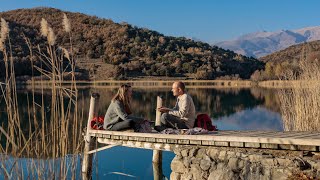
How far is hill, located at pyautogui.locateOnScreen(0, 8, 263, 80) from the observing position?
46.3 m

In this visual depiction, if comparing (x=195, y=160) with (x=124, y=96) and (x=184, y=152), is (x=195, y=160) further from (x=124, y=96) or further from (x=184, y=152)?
(x=124, y=96)

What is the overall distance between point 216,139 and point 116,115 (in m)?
1.90

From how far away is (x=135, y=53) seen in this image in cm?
5375

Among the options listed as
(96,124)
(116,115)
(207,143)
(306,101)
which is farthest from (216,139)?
(306,101)

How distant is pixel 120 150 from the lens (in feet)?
38.5

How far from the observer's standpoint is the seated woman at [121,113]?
7082 millimetres

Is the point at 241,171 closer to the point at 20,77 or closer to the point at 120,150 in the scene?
the point at 120,150

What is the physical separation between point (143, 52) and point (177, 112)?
155ft

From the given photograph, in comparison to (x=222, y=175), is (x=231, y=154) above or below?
above

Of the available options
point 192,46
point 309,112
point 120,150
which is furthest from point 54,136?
point 192,46

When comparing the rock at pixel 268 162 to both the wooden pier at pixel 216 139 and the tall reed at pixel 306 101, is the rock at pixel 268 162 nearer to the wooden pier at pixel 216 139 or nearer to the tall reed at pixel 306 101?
the wooden pier at pixel 216 139

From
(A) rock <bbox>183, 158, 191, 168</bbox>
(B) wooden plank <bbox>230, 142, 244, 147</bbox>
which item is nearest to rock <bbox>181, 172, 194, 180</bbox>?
(A) rock <bbox>183, 158, 191, 168</bbox>

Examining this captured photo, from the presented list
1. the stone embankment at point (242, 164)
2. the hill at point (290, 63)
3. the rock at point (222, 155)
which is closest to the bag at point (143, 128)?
the stone embankment at point (242, 164)

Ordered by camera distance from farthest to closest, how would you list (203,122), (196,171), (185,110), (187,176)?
1. (203,122)
2. (185,110)
3. (187,176)
4. (196,171)
